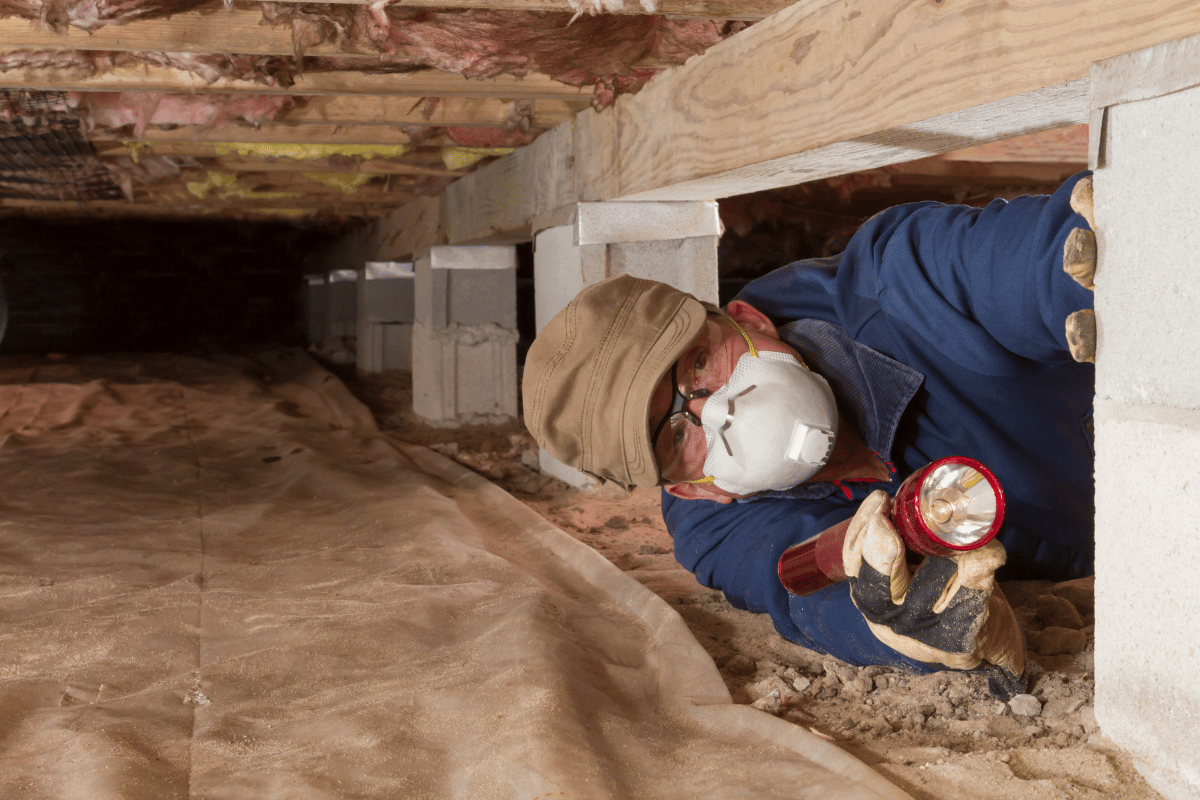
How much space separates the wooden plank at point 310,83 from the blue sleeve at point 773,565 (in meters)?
1.96

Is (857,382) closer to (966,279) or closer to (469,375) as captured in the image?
(966,279)

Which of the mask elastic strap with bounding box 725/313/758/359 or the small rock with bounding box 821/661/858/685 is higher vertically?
the mask elastic strap with bounding box 725/313/758/359

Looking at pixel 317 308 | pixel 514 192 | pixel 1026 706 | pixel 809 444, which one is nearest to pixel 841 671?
pixel 1026 706

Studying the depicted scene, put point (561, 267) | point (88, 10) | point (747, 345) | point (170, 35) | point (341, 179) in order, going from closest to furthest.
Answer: point (747, 345) < point (88, 10) < point (170, 35) < point (561, 267) < point (341, 179)

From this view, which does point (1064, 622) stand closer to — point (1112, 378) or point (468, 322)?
point (1112, 378)

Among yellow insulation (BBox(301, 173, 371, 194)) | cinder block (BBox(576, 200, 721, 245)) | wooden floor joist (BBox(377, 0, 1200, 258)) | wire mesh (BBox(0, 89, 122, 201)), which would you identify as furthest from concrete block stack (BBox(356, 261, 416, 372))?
wooden floor joist (BBox(377, 0, 1200, 258))

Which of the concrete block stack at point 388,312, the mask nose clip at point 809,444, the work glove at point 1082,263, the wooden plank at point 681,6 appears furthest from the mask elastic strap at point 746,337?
the concrete block stack at point 388,312

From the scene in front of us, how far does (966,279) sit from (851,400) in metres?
0.39

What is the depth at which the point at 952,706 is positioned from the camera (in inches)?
68.8

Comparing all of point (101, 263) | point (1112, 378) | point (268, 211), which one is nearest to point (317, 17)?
point (1112, 378)

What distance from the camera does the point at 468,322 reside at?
6508mm

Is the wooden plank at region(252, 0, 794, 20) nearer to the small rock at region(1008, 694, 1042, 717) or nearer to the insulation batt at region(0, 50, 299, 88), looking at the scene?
the insulation batt at region(0, 50, 299, 88)

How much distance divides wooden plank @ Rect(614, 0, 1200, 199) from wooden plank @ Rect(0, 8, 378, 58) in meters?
1.39

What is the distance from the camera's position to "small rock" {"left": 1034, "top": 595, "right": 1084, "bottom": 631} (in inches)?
80.7
